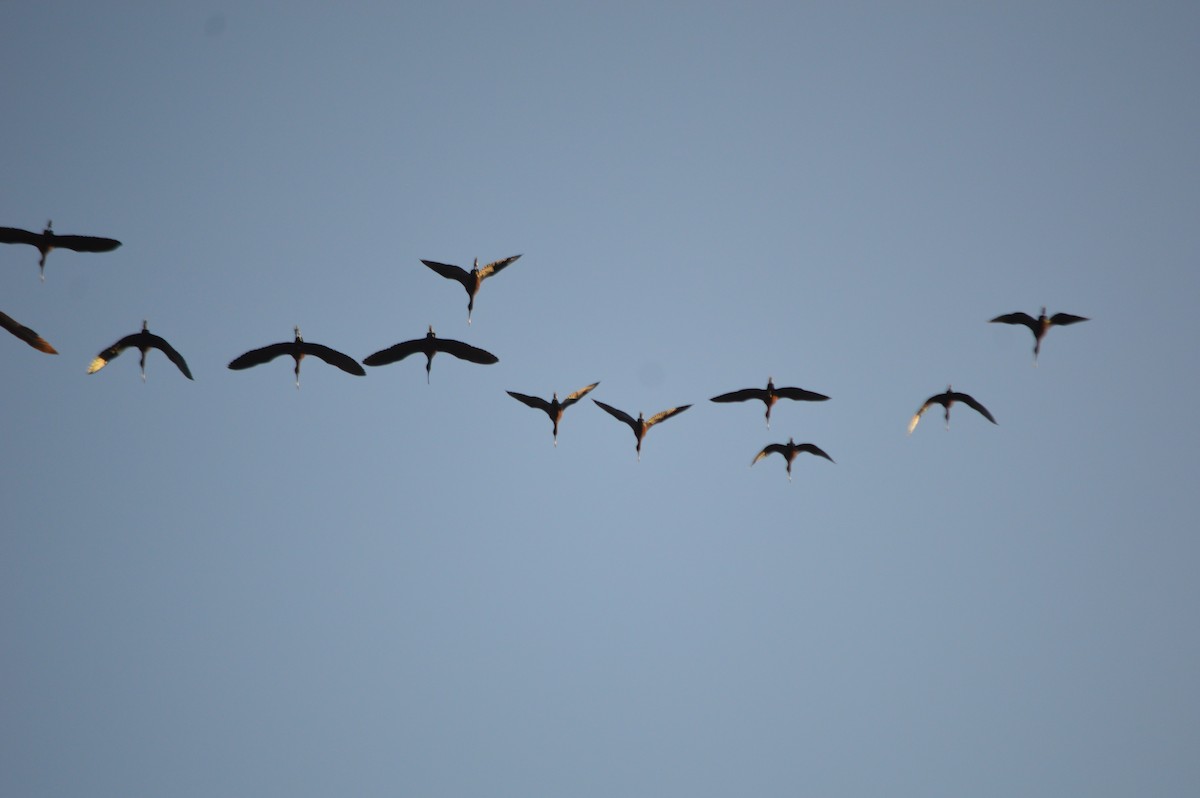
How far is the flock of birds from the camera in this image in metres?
39.1

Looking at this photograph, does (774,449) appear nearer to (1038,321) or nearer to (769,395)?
(769,395)

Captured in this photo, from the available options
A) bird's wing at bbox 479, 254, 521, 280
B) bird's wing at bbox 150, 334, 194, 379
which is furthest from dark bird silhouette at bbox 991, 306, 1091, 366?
bird's wing at bbox 150, 334, 194, 379

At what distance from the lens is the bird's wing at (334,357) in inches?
1612

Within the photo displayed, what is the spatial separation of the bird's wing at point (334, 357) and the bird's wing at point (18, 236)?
31.0ft

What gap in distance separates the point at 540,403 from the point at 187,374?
14.1 m

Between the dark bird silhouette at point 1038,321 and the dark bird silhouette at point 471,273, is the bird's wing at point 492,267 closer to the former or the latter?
the dark bird silhouette at point 471,273

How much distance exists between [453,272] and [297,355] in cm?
662

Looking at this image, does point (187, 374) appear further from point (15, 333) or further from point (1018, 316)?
point (1018, 316)

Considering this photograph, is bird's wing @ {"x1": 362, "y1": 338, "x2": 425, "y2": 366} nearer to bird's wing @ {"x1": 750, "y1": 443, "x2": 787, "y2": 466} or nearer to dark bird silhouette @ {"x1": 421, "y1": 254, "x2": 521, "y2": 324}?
dark bird silhouette @ {"x1": 421, "y1": 254, "x2": 521, "y2": 324}

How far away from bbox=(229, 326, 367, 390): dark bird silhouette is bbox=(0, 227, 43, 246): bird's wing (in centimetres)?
756

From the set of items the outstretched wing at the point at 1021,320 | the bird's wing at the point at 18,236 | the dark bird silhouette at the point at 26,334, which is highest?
the outstretched wing at the point at 1021,320

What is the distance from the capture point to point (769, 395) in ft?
158

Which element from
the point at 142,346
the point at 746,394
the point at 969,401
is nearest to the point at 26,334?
the point at 142,346

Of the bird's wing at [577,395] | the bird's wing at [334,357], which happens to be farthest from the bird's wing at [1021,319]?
the bird's wing at [334,357]
